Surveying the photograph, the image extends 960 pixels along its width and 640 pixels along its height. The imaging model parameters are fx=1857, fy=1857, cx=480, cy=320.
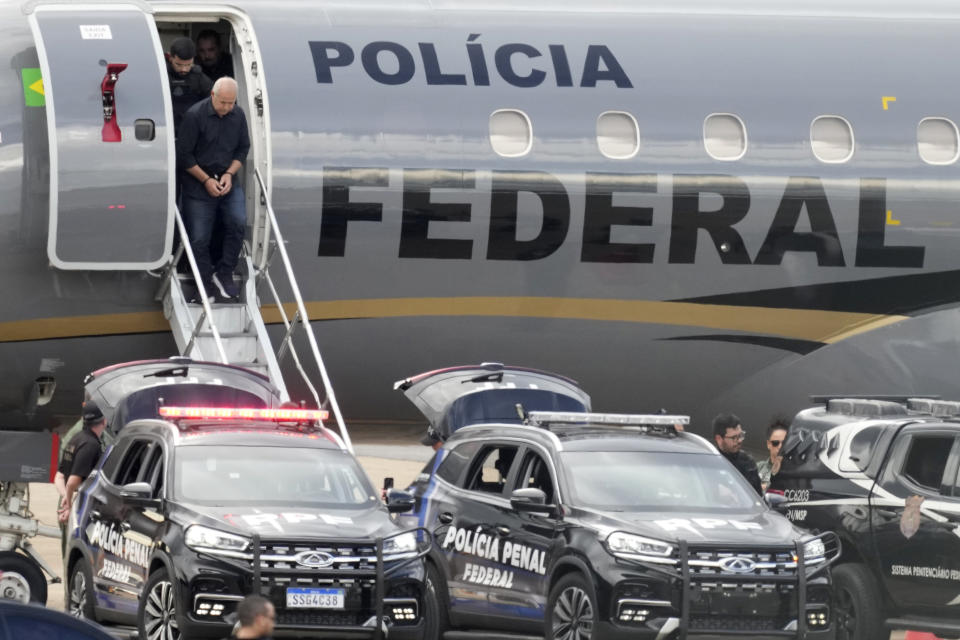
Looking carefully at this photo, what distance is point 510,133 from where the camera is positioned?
55.9 ft

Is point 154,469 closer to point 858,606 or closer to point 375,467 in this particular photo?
point 858,606

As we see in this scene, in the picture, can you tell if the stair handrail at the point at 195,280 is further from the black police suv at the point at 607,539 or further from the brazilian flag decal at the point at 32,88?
the black police suv at the point at 607,539

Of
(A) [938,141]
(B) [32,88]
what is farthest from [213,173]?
(A) [938,141]

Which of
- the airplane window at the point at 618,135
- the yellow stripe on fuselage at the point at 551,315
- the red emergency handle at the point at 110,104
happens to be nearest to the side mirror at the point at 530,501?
the yellow stripe on fuselage at the point at 551,315

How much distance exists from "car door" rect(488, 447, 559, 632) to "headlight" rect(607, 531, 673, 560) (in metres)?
0.66

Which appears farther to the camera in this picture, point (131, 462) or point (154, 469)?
point (131, 462)

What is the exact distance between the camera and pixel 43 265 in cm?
1577

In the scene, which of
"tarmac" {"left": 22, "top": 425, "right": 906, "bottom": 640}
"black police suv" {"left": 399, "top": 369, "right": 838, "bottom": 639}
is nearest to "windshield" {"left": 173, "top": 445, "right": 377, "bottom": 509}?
"black police suv" {"left": 399, "top": 369, "right": 838, "bottom": 639}

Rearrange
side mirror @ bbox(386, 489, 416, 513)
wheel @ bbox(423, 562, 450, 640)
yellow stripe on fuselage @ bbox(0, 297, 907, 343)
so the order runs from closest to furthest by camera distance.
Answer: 1. side mirror @ bbox(386, 489, 416, 513)
2. wheel @ bbox(423, 562, 450, 640)
3. yellow stripe on fuselage @ bbox(0, 297, 907, 343)

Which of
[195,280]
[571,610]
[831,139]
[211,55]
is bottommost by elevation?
[571,610]

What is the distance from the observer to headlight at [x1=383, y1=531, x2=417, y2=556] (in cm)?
1243

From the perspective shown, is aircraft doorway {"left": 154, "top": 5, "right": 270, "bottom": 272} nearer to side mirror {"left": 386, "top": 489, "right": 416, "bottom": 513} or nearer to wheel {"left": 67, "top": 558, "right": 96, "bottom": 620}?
wheel {"left": 67, "top": 558, "right": 96, "bottom": 620}

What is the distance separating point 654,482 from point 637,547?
4.53ft

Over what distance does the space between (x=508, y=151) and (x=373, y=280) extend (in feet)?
5.67
